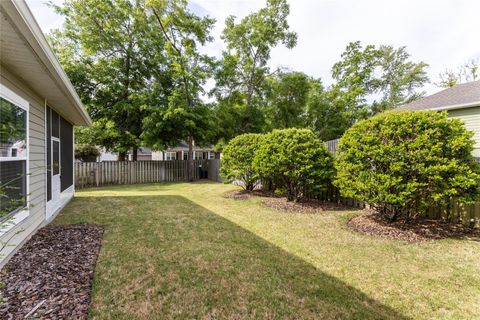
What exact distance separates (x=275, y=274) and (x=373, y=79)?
25.0m

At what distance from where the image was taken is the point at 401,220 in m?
4.85

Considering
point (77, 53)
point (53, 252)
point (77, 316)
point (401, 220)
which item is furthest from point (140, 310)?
point (77, 53)

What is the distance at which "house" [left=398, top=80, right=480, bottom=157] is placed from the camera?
934 centimetres

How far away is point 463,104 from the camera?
30.4 ft

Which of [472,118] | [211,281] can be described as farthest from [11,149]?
[472,118]

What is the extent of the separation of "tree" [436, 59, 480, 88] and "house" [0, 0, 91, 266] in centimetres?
2779

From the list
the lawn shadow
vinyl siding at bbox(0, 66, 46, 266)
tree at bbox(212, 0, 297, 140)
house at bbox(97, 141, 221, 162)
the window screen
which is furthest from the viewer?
house at bbox(97, 141, 221, 162)

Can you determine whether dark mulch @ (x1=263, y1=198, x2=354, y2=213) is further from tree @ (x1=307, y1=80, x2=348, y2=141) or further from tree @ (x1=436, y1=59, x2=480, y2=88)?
tree @ (x1=436, y1=59, x2=480, y2=88)

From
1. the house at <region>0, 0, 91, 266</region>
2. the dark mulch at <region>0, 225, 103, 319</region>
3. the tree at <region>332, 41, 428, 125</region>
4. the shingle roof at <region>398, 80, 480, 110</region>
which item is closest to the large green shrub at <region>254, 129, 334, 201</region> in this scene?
the dark mulch at <region>0, 225, 103, 319</region>

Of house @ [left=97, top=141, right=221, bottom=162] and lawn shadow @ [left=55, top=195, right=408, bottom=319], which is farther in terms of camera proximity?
house @ [left=97, top=141, right=221, bottom=162]

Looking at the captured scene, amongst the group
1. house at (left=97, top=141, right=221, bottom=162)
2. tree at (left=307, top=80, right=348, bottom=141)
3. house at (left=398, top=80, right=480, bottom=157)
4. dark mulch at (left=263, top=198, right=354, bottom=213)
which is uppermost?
tree at (left=307, top=80, right=348, bottom=141)

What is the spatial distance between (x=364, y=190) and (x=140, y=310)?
4.51 m

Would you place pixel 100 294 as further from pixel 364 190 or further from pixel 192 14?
pixel 192 14

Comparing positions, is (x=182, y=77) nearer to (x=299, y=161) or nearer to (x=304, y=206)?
(x=299, y=161)
